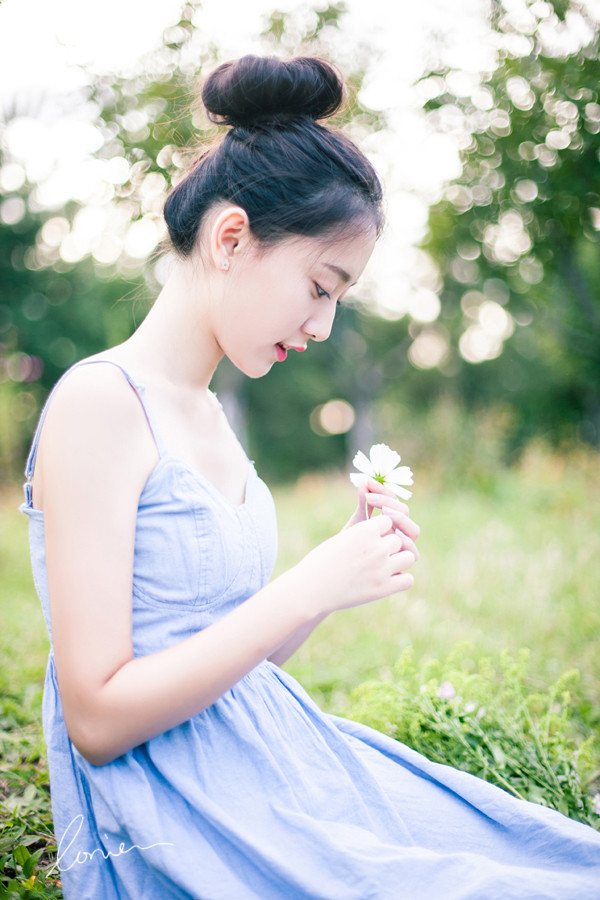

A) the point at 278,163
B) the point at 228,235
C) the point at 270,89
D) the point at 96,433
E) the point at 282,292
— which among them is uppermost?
the point at 270,89

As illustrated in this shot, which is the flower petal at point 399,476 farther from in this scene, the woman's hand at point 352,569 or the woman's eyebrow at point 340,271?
the woman's eyebrow at point 340,271

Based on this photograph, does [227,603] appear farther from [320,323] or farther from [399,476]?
[320,323]

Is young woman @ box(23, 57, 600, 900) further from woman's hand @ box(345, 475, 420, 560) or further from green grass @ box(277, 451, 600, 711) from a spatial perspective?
green grass @ box(277, 451, 600, 711)

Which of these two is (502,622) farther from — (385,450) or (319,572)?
(319,572)

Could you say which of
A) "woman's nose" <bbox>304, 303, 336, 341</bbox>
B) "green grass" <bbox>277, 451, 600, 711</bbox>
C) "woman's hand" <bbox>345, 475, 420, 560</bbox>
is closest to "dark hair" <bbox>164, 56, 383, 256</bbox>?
"woman's nose" <bbox>304, 303, 336, 341</bbox>

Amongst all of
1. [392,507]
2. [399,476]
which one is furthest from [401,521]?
[399,476]

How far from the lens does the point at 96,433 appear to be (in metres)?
1.05

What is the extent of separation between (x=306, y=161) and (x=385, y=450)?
0.61m

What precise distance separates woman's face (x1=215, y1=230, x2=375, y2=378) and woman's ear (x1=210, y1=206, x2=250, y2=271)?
13 millimetres

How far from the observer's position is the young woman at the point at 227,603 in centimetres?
104

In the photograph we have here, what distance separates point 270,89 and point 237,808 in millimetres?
1375

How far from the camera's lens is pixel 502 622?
12.7 ft

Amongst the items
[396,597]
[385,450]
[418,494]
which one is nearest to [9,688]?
[385,450]

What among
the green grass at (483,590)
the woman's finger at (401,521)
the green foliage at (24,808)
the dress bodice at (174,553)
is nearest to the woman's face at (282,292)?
the dress bodice at (174,553)
